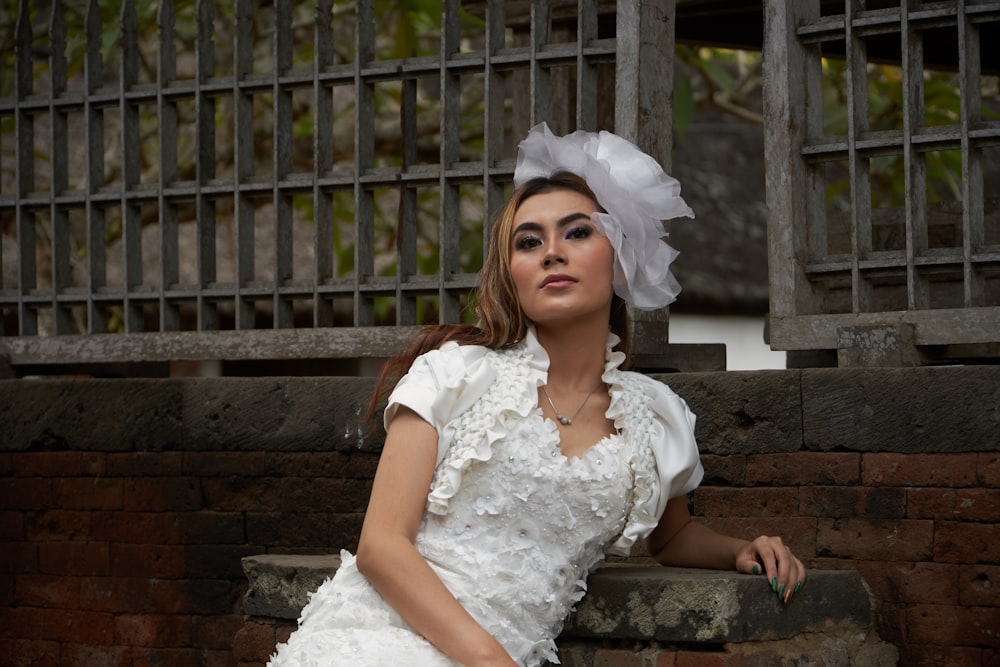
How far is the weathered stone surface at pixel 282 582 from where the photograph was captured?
3.72m

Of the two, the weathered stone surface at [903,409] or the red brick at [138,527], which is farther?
the red brick at [138,527]

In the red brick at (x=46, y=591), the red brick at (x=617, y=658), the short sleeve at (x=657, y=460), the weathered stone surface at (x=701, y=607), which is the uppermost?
the short sleeve at (x=657, y=460)

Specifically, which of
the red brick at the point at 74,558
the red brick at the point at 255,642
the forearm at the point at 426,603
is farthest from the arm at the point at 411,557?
the red brick at the point at 74,558

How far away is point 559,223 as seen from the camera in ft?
10.5

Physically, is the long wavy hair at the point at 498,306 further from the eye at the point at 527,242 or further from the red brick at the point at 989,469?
the red brick at the point at 989,469

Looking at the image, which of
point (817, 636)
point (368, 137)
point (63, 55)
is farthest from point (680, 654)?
point (63, 55)

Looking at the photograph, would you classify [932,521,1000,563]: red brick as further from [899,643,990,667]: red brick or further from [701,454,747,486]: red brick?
Answer: [701,454,747,486]: red brick

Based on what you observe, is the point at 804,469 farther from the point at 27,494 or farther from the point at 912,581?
the point at 27,494

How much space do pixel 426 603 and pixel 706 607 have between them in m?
0.77

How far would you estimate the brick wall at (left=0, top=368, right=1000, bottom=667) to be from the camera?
4.00 metres

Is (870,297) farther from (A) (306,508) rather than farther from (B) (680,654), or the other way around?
(A) (306,508)

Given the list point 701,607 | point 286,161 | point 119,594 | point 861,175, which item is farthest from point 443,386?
point 119,594

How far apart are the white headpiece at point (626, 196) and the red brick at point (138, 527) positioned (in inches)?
97.7

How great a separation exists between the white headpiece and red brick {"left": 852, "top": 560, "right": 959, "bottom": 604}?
1.22 m
